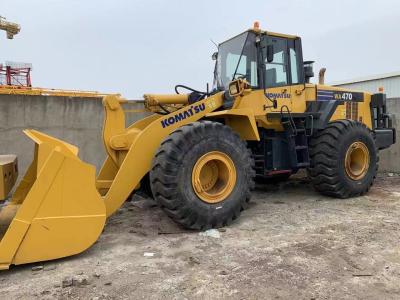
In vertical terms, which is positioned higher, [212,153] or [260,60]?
[260,60]

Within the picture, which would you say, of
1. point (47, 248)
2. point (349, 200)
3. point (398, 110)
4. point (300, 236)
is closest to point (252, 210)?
point (300, 236)

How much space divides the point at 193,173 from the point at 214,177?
547 millimetres

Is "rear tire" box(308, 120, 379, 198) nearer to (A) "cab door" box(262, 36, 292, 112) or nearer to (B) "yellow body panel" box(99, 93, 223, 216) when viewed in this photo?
(A) "cab door" box(262, 36, 292, 112)

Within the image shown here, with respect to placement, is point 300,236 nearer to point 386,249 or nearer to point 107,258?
point 386,249

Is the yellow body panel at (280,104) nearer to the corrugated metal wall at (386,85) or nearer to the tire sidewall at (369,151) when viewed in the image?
the tire sidewall at (369,151)

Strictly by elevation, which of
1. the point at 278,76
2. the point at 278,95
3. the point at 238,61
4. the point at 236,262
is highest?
the point at 238,61

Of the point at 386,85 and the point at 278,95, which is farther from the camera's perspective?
the point at 386,85

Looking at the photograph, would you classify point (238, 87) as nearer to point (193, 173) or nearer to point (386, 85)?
point (193, 173)

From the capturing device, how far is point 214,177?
199 inches

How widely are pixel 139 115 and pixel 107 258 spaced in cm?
457

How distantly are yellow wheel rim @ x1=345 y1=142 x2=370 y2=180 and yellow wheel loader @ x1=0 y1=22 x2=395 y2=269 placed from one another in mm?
17

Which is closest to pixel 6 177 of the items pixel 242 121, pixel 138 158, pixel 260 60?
pixel 138 158

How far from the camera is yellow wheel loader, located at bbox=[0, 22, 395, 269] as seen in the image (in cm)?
369

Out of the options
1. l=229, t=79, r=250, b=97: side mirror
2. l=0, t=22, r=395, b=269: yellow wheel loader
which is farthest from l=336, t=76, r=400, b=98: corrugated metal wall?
l=229, t=79, r=250, b=97: side mirror
